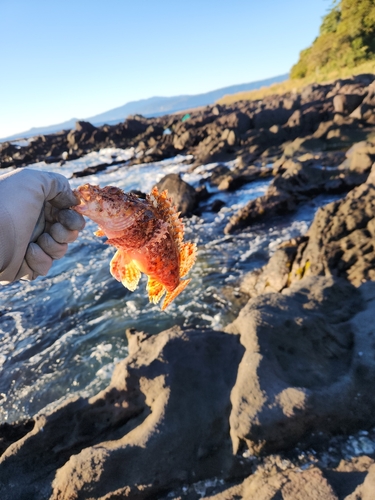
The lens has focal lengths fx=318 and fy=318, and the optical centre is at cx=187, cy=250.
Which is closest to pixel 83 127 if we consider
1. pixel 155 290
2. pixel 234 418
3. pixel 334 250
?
pixel 334 250

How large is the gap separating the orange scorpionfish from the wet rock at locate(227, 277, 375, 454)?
6.47 ft

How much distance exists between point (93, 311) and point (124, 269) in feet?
24.4

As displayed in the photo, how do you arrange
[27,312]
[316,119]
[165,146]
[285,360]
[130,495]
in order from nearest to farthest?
[130,495], [285,360], [27,312], [316,119], [165,146]

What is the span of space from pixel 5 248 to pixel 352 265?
24.5ft

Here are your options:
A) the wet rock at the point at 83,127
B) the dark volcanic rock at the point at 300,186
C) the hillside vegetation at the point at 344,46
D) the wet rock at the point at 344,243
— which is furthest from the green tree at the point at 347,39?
the wet rock at the point at 344,243

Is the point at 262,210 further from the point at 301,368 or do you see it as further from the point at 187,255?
the point at 187,255

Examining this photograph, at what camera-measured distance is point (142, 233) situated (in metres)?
3.47

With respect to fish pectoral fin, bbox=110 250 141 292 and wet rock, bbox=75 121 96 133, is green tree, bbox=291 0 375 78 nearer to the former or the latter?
wet rock, bbox=75 121 96 133

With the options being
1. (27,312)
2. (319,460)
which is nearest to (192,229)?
(27,312)

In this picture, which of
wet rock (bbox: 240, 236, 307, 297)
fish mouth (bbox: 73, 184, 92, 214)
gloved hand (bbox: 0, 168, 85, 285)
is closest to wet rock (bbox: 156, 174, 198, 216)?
wet rock (bbox: 240, 236, 307, 297)

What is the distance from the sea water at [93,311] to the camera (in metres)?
7.85

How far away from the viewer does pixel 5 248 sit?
315cm

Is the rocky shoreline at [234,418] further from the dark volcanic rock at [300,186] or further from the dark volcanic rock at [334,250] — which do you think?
the dark volcanic rock at [300,186]

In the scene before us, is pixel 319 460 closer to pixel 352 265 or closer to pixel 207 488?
pixel 207 488
